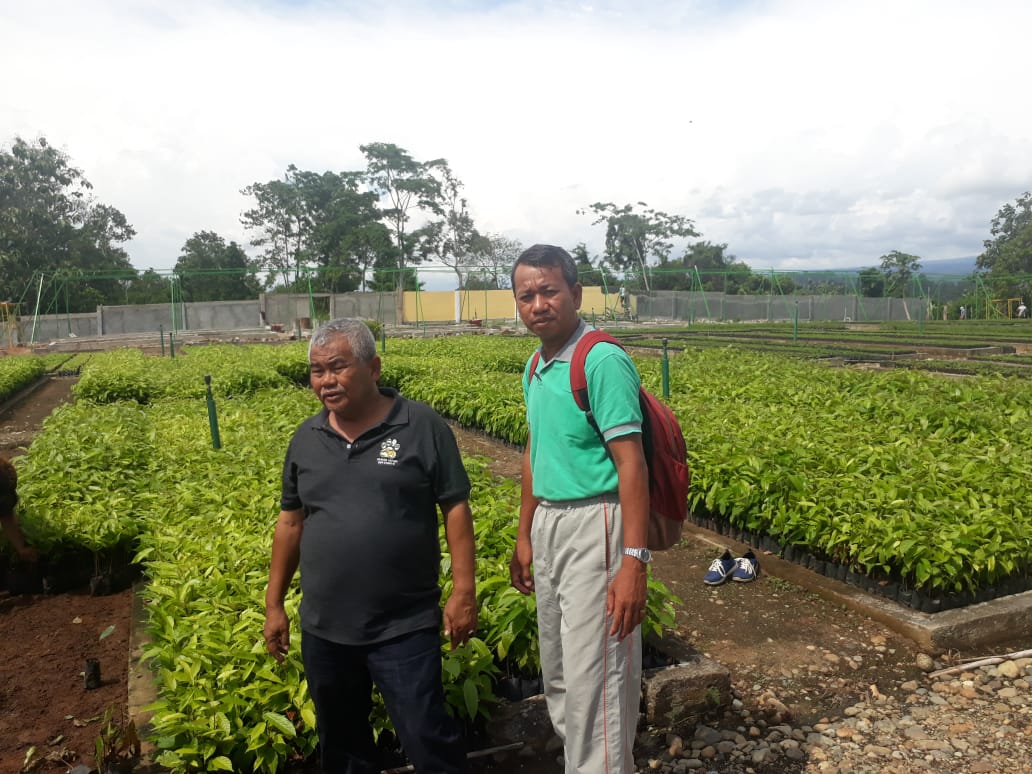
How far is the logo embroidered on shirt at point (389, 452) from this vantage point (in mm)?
2363

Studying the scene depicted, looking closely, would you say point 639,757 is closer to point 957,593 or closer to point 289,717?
point 289,717

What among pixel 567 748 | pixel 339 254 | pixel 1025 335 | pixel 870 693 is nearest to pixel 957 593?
pixel 870 693

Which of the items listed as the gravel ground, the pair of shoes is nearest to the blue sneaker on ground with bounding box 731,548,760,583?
the pair of shoes

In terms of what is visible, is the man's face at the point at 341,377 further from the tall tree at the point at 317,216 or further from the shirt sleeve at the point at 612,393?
the tall tree at the point at 317,216

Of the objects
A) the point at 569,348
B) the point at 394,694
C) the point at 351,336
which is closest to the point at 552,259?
the point at 569,348

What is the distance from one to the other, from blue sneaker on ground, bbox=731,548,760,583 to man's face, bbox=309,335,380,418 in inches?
135

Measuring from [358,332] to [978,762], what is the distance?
9.37 feet

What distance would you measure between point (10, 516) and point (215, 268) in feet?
166

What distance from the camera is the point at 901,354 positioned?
18.8 meters

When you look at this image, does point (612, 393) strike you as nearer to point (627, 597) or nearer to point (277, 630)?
point (627, 597)

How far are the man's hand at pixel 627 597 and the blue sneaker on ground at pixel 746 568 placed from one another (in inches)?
118

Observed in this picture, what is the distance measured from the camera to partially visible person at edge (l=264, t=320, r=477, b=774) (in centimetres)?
236

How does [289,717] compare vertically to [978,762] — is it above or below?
above

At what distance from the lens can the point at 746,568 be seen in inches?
201
